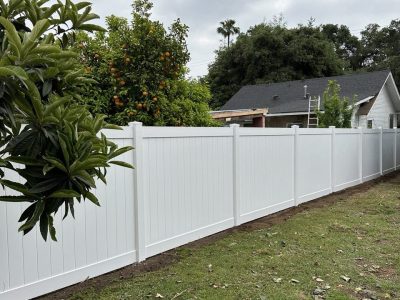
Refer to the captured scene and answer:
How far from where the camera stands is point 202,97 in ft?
28.5

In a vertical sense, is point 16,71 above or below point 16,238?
above

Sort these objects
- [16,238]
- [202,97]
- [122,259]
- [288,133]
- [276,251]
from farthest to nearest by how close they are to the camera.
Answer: [202,97] → [288,133] → [276,251] → [122,259] → [16,238]

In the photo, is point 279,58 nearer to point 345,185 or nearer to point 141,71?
point 345,185

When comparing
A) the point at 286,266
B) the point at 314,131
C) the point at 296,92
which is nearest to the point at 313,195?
the point at 314,131

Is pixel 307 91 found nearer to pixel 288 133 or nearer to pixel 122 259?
pixel 288 133

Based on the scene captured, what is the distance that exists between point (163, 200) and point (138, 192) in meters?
0.49

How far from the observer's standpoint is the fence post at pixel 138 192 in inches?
187

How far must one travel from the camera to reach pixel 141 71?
7117 millimetres

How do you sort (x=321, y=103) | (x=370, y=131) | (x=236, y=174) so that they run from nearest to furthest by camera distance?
(x=236, y=174)
(x=370, y=131)
(x=321, y=103)

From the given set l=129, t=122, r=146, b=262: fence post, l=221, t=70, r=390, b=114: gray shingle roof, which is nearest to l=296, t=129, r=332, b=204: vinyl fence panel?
l=129, t=122, r=146, b=262: fence post

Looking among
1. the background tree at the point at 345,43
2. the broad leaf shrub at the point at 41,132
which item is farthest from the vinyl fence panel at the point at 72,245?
the background tree at the point at 345,43

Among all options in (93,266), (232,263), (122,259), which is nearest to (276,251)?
(232,263)

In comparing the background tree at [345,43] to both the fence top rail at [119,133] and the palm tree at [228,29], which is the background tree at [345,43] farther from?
the fence top rail at [119,133]

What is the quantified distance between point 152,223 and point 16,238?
1766 mm
